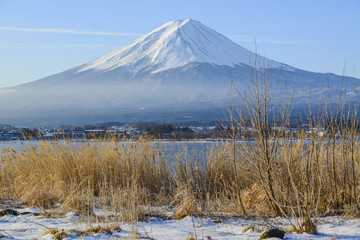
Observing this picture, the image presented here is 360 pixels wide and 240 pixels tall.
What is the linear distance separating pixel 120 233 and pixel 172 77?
96918mm

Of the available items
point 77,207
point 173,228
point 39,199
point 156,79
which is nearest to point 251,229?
point 173,228

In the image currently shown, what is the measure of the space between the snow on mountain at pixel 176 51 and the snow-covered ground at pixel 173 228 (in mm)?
101218

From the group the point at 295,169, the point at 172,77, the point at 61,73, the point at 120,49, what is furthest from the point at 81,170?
the point at 120,49

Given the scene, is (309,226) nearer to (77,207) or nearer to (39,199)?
(77,207)

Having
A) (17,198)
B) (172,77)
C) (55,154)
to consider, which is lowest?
(17,198)

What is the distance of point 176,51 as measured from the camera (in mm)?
114125

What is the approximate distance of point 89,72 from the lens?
103438mm

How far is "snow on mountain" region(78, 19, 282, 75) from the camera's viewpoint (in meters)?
110

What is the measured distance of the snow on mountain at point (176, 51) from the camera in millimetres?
109500

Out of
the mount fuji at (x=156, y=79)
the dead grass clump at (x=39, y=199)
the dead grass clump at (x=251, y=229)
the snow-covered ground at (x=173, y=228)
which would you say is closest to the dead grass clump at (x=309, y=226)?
the snow-covered ground at (x=173, y=228)

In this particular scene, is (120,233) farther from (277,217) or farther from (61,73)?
(61,73)

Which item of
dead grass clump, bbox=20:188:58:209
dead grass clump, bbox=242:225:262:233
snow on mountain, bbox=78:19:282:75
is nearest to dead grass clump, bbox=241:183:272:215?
dead grass clump, bbox=242:225:262:233

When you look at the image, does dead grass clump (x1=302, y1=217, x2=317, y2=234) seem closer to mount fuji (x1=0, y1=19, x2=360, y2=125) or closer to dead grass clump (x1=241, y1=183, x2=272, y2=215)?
dead grass clump (x1=241, y1=183, x2=272, y2=215)

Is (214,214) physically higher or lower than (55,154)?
lower
